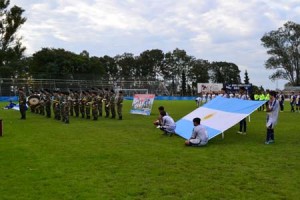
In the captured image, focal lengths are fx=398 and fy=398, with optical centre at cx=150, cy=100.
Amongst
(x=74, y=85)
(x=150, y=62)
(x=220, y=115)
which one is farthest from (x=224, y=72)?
(x=220, y=115)

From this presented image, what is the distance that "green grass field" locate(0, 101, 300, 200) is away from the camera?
761 centimetres

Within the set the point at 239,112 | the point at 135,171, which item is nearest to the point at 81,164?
the point at 135,171

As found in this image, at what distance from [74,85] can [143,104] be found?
1789 inches

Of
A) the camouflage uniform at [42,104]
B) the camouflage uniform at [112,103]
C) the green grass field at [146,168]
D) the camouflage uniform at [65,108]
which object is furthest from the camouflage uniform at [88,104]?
the green grass field at [146,168]

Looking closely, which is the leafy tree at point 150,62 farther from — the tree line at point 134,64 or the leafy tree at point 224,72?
the leafy tree at point 224,72

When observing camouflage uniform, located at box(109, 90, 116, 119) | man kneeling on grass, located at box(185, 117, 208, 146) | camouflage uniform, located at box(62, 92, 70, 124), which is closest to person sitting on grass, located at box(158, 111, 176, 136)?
man kneeling on grass, located at box(185, 117, 208, 146)

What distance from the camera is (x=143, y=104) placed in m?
30.7

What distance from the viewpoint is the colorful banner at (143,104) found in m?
29.8

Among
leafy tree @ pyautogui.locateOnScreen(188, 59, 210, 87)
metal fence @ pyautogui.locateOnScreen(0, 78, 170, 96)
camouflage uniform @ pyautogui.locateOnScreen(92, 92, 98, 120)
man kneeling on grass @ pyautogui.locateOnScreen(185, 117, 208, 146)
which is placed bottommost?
man kneeling on grass @ pyautogui.locateOnScreen(185, 117, 208, 146)

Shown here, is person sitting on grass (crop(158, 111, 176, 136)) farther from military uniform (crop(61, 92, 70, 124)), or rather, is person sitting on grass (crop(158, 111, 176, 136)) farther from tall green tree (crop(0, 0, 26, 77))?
tall green tree (crop(0, 0, 26, 77))

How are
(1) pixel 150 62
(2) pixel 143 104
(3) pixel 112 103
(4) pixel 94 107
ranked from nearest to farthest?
(4) pixel 94 107 → (3) pixel 112 103 → (2) pixel 143 104 → (1) pixel 150 62

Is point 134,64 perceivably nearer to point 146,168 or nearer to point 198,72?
point 198,72

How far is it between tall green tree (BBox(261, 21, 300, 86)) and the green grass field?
8276 centimetres

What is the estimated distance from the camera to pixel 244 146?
533 inches
